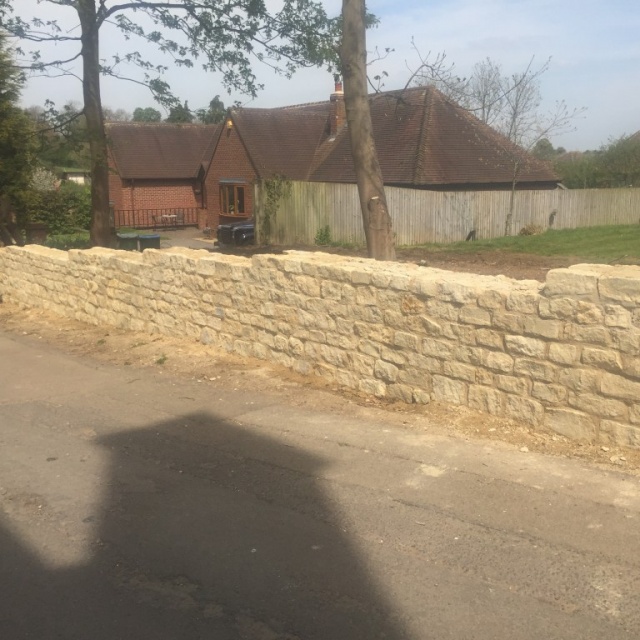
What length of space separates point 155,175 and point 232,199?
8353 mm

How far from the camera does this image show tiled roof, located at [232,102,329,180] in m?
36.1

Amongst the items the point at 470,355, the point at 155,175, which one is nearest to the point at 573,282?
the point at 470,355

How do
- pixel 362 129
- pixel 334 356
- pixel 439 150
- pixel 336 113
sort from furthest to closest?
pixel 336 113 → pixel 439 150 → pixel 362 129 → pixel 334 356

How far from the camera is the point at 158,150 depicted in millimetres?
47094

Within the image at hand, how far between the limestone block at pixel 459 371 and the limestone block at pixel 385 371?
0.62m

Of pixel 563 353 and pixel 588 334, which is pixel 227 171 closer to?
pixel 563 353

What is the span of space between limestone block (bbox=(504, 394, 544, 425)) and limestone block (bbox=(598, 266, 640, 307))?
104 cm

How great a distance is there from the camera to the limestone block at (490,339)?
637cm

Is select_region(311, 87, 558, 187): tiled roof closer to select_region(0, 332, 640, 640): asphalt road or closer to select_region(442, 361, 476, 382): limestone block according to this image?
select_region(442, 361, 476, 382): limestone block

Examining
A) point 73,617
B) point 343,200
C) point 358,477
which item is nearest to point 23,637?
point 73,617

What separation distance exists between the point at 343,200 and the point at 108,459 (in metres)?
20.2

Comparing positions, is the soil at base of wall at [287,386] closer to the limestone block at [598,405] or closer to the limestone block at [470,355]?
the limestone block at [598,405]

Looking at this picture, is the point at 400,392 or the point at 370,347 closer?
the point at 400,392

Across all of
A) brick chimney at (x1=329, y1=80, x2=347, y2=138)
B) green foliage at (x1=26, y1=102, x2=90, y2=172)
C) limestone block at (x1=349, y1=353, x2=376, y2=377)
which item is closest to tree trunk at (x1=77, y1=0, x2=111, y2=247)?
green foliage at (x1=26, y1=102, x2=90, y2=172)
